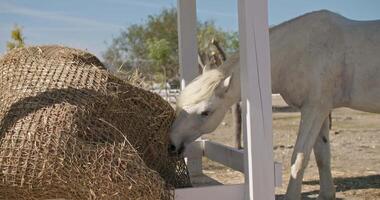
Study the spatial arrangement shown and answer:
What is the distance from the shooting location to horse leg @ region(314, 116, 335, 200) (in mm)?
4820

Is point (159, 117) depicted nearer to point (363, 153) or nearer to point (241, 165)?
point (241, 165)

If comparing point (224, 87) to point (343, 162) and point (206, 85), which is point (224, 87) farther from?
point (343, 162)

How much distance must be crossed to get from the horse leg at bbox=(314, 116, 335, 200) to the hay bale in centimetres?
230

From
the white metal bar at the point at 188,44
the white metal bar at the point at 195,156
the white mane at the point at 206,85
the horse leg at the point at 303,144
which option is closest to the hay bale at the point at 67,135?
the white mane at the point at 206,85

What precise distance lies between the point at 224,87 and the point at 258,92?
99 cm

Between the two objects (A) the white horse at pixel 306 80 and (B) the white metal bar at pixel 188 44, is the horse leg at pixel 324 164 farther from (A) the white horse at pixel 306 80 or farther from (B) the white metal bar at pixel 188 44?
(B) the white metal bar at pixel 188 44

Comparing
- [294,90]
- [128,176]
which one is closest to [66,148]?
[128,176]

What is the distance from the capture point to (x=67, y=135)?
265 cm

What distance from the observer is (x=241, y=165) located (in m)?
3.72

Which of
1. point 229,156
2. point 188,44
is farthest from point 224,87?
point 188,44

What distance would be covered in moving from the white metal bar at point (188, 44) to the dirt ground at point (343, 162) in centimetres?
159

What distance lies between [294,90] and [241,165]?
898 mm

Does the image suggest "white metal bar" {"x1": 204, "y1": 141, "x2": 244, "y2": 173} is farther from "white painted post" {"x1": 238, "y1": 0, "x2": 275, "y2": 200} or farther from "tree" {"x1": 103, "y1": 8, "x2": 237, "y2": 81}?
"tree" {"x1": 103, "y1": 8, "x2": 237, "y2": 81}

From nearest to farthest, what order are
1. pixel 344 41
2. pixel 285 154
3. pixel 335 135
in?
1. pixel 344 41
2. pixel 285 154
3. pixel 335 135
